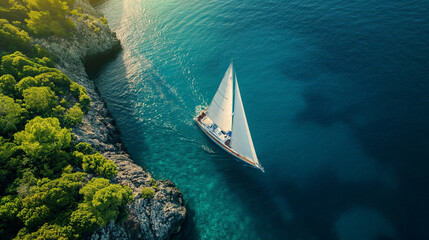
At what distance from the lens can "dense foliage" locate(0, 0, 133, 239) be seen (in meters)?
31.0

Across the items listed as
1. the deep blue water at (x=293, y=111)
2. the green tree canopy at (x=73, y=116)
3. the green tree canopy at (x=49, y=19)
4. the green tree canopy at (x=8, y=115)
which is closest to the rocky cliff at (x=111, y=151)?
the green tree canopy at (x=73, y=116)

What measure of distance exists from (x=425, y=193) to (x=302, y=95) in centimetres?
3103

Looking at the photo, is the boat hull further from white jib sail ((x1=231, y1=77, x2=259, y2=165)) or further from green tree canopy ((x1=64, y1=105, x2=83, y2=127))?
green tree canopy ((x1=64, y1=105, x2=83, y2=127))

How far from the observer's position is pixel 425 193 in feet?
136

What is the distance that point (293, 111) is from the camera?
56.4 metres

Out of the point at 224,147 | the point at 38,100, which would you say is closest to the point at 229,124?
the point at 224,147

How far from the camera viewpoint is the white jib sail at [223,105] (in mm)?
44312

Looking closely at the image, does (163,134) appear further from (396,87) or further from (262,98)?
(396,87)

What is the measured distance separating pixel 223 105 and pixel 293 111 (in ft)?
65.4

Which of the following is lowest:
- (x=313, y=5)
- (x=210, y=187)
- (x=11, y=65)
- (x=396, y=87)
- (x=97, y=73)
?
(x=396, y=87)

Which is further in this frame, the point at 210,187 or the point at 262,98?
the point at 262,98

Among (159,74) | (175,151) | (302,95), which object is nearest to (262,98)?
(302,95)

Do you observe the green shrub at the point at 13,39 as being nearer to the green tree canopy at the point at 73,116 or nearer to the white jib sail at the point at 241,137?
the green tree canopy at the point at 73,116

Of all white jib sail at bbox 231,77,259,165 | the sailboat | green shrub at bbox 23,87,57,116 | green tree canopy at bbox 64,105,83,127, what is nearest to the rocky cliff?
green tree canopy at bbox 64,105,83,127
